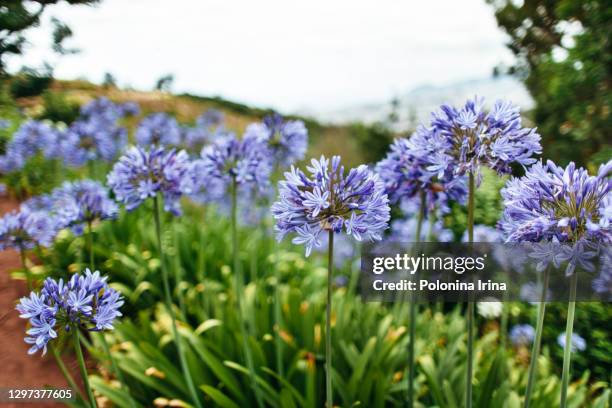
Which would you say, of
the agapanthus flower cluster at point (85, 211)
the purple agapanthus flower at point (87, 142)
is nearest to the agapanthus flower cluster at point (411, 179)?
the agapanthus flower cluster at point (85, 211)

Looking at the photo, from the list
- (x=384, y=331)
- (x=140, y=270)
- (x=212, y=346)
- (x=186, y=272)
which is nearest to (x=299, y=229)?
(x=212, y=346)

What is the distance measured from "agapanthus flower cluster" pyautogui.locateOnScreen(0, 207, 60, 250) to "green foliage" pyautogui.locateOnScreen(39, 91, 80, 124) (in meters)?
2.02

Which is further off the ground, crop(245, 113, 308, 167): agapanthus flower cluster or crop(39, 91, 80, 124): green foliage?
crop(39, 91, 80, 124): green foliage

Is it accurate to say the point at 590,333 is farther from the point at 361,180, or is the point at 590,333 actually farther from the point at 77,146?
the point at 77,146

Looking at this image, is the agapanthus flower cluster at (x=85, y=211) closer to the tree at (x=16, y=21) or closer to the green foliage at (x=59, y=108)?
the tree at (x=16, y=21)

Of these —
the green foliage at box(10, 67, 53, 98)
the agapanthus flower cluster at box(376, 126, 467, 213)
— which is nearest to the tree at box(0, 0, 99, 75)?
the green foliage at box(10, 67, 53, 98)

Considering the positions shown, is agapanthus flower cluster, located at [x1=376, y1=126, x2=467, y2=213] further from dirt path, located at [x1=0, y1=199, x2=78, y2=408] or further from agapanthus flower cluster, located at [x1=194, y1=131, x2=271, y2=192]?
dirt path, located at [x1=0, y1=199, x2=78, y2=408]

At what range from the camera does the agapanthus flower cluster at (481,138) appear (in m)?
1.82

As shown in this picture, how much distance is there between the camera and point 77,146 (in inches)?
197

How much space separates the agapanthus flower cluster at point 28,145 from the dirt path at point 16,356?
1.28m

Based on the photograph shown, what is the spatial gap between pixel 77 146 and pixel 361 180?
411cm

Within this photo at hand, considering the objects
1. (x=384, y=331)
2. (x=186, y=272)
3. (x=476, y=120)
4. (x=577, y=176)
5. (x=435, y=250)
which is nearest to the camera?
(x=577, y=176)

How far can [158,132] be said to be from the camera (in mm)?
4840

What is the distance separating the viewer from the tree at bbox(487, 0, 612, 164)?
15.0 ft
